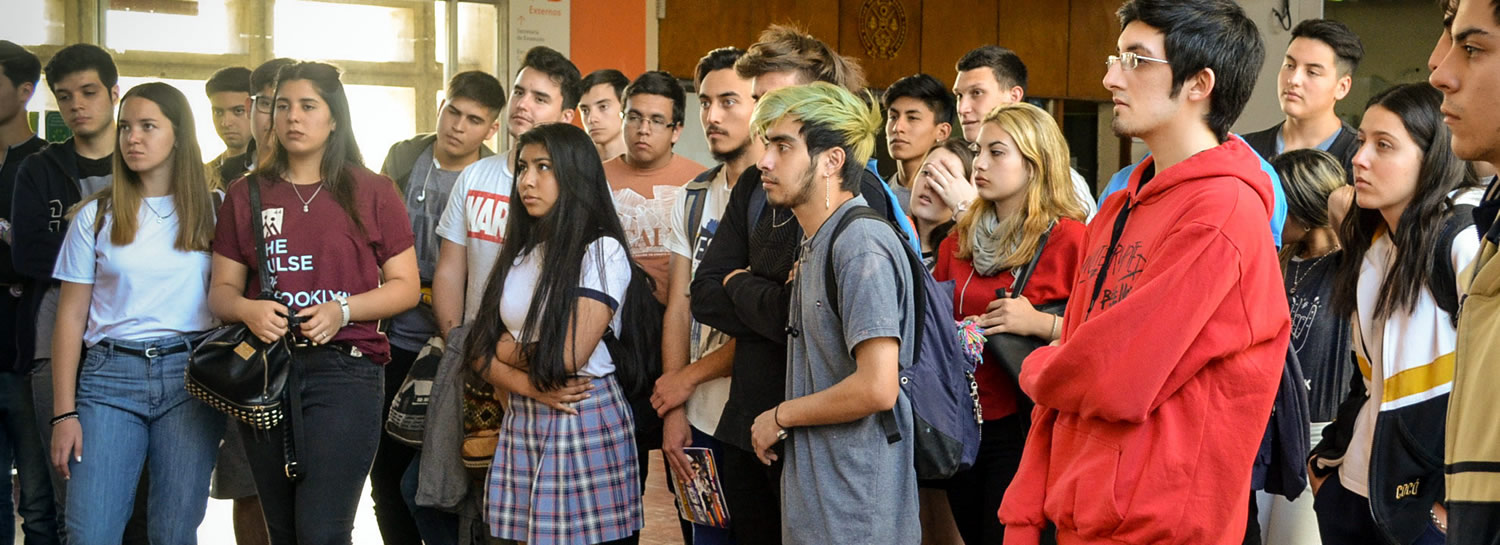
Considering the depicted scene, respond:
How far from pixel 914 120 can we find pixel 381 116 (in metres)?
4.85

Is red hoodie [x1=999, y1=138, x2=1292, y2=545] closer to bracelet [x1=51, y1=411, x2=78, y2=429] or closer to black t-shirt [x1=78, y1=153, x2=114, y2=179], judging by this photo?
bracelet [x1=51, y1=411, x2=78, y2=429]

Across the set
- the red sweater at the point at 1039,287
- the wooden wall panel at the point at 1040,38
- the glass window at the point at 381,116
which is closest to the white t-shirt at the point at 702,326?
the red sweater at the point at 1039,287

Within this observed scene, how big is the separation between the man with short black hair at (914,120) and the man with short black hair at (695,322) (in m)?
1.08

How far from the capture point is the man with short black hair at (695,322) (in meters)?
3.06

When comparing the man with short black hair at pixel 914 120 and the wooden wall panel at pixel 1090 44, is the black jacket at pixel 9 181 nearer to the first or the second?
the man with short black hair at pixel 914 120

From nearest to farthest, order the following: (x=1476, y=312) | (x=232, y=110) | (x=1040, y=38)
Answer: (x=1476, y=312), (x=232, y=110), (x=1040, y=38)

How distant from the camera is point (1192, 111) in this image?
1939 mm

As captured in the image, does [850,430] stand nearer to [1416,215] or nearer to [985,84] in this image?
[1416,215]

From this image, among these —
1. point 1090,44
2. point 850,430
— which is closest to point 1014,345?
point 850,430

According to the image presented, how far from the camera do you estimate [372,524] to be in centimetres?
504

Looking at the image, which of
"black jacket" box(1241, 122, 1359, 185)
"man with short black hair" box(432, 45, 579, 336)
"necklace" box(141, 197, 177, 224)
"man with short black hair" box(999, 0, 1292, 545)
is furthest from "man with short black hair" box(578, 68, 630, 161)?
"man with short black hair" box(999, 0, 1292, 545)

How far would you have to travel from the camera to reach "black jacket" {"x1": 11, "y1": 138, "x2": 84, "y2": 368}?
381 centimetres

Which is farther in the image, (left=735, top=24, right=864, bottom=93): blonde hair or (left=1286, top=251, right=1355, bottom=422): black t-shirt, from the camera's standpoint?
(left=735, top=24, right=864, bottom=93): blonde hair

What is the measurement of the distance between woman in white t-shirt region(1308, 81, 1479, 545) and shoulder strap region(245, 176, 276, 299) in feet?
7.86
